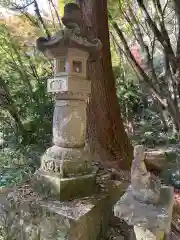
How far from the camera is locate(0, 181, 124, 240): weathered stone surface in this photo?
2.59 meters

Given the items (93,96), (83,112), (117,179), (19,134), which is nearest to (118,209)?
(83,112)

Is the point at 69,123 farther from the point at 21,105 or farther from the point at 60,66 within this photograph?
the point at 21,105

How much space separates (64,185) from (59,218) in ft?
1.11

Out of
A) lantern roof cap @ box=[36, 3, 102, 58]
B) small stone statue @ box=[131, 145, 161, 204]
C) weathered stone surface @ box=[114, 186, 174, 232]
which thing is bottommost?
weathered stone surface @ box=[114, 186, 174, 232]

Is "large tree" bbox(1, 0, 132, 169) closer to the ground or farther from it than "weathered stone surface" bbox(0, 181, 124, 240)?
farther from it

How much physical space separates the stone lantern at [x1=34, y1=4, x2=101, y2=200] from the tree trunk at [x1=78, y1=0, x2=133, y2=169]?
1.06 m

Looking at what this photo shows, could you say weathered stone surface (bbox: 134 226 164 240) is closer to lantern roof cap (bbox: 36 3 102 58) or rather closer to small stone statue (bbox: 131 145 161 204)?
small stone statue (bbox: 131 145 161 204)

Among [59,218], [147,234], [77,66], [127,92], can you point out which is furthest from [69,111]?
[127,92]

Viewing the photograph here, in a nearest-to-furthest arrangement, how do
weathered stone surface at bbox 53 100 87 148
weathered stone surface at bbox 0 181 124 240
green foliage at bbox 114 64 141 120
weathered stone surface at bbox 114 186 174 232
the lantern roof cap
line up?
weathered stone surface at bbox 114 186 174 232 → weathered stone surface at bbox 0 181 124 240 → the lantern roof cap → weathered stone surface at bbox 53 100 87 148 → green foliage at bbox 114 64 141 120

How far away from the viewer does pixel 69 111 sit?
285 cm

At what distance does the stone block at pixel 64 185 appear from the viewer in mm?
2775

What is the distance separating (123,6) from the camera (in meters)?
7.15

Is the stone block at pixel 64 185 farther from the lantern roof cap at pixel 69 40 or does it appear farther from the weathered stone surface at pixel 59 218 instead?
the lantern roof cap at pixel 69 40

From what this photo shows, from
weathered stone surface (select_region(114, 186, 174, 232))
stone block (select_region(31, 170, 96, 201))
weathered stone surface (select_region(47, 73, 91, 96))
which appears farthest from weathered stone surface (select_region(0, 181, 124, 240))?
weathered stone surface (select_region(47, 73, 91, 96))
